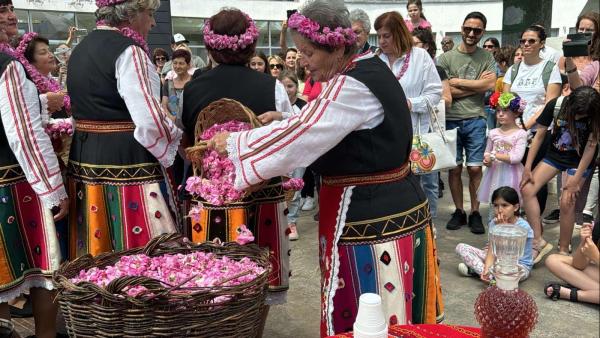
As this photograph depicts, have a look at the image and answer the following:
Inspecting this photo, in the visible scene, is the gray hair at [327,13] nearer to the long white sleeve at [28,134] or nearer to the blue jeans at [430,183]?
the long white sleeve at [28,134]

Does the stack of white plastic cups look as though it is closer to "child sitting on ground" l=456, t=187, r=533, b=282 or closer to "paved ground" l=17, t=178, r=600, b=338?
"paved ground" l=17, t=178, r=600, b=338

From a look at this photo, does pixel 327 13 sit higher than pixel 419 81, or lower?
higher

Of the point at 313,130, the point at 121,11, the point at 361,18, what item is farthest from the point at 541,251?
the point at 121,11

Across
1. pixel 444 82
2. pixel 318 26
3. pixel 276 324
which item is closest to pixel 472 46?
pixel 444 82

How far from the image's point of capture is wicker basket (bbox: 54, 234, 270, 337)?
1.62 m

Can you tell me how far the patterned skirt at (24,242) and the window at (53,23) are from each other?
14869mm

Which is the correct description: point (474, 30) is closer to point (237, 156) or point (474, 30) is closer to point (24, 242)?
point (237, 156)

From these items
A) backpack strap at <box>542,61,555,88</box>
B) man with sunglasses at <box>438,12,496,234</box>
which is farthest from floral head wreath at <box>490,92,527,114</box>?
backpack strap at <box>542,61,555,88</box>

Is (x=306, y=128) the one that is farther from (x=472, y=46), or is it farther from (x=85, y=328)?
(x=472, y=46)

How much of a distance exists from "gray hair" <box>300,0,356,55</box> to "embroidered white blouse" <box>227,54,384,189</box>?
0.20 m

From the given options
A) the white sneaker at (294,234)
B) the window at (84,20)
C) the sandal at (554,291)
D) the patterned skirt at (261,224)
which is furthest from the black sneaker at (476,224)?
the window at (84,20)

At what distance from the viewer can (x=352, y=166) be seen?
6.57 feet

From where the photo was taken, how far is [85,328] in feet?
5.56

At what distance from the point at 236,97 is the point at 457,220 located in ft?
10.4
